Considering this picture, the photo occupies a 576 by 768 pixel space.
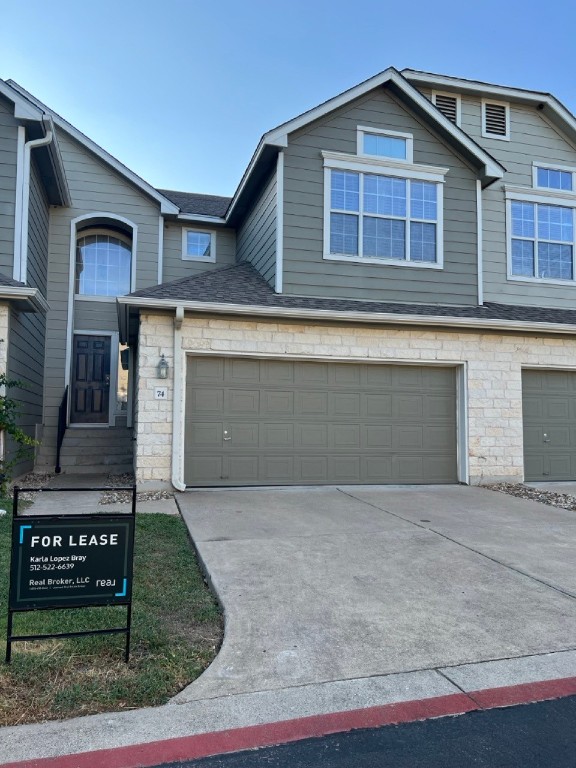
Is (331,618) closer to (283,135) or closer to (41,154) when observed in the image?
(283,135)

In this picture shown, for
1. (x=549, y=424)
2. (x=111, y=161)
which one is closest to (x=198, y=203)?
(x=111, y=161)

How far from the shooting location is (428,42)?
14.5 meters

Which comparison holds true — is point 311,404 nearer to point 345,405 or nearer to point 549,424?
point 345,405

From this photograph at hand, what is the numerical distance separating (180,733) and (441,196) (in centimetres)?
1047

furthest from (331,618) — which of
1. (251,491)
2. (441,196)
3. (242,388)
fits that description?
(441,196)

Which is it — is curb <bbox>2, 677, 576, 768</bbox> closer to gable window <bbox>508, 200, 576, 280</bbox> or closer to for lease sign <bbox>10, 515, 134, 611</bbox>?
for lease sign <bbox>10, 515, 134, 611</bbox>

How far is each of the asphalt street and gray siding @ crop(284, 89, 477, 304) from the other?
8052mm

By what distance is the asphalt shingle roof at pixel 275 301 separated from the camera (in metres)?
9.04

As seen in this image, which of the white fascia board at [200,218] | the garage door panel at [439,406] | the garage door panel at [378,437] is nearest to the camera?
the garage door panel at [378,437]

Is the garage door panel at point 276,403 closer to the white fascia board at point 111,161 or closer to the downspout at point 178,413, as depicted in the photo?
the downspout at point 178,413

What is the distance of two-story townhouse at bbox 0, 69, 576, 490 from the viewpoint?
9.16 m

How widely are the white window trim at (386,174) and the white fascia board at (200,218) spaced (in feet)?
14.3

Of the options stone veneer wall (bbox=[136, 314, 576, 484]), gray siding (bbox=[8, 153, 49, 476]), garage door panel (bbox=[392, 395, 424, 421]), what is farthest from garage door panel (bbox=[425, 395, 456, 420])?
gray siding (bbox=[8, 153, 49, 476])

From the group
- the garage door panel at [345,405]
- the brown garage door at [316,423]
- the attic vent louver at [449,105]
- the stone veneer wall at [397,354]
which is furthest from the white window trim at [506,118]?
the garage door panel at [345,405]
